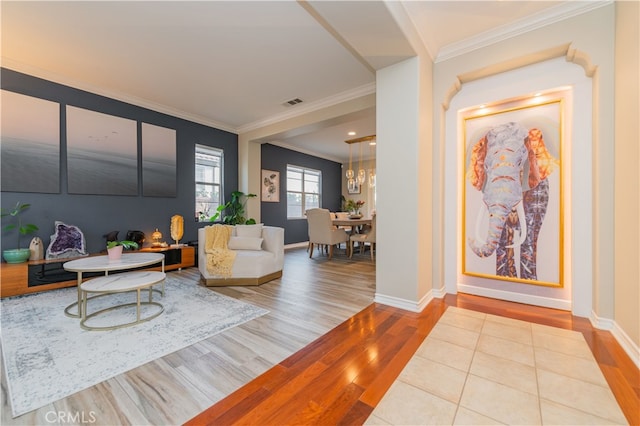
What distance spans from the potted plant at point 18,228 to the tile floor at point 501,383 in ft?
14.4

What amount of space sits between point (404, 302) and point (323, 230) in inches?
116

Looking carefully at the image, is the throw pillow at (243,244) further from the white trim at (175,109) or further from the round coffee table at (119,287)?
the white trim at (175,109)

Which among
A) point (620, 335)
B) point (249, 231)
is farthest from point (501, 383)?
point (249, 231)

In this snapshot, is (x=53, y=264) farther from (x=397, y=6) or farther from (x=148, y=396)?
(x=397, y=6)

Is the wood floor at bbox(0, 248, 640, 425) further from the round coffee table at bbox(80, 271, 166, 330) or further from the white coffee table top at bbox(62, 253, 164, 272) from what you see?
the white coffee table top at bbox(62, 253, 164, 272)

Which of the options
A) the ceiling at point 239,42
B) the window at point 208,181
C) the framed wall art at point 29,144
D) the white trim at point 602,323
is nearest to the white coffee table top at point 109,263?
the framed wall art at point 29,144

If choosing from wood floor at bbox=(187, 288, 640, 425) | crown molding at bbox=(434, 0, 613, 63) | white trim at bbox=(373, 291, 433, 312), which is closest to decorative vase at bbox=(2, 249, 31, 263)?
wood floor at bbox=(187, 288, 640, 425)

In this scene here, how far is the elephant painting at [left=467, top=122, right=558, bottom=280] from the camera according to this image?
2656mm

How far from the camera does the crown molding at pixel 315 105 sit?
3910 millimetres

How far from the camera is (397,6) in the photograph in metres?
2.07

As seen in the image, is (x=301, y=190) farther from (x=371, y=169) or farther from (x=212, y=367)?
(x=212, y=367)

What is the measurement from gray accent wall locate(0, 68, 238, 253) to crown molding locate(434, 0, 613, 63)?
4.44m

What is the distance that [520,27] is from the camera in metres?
2.42

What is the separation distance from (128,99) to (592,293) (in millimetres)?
6390
